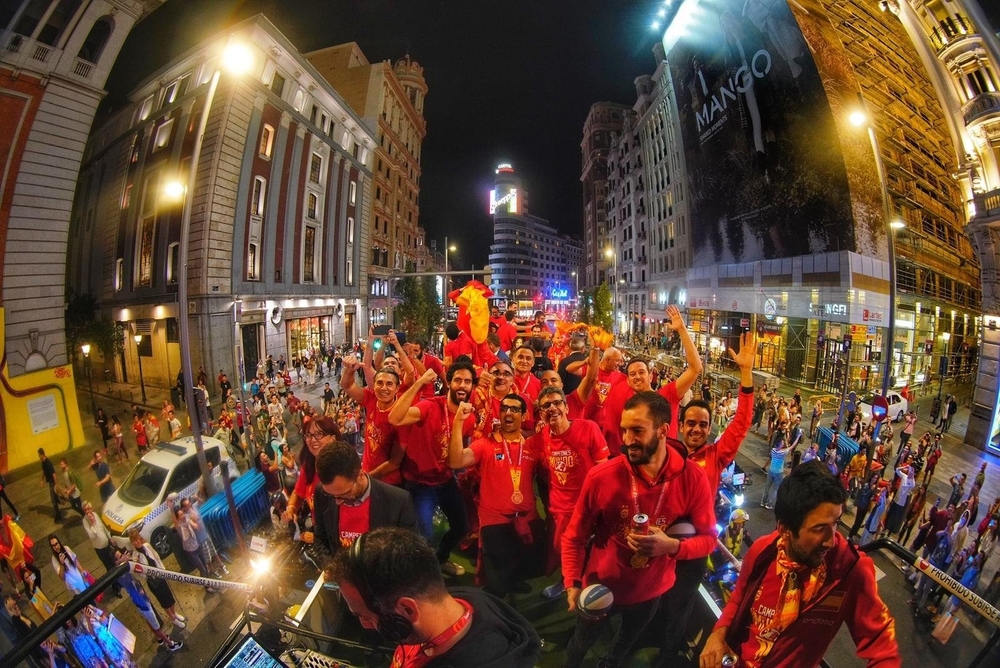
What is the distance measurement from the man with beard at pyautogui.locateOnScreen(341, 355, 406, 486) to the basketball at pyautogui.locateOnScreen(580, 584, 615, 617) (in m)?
2.62

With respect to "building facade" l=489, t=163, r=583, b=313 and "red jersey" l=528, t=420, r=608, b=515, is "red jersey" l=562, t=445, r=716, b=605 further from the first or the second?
"building facade" l=489, t=163, r=583, b=313

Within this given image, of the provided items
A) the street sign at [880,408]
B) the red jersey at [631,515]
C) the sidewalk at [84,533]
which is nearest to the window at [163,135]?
the sidewalk at [84,533]

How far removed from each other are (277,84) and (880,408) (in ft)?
38.3

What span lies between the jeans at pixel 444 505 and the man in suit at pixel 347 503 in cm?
121

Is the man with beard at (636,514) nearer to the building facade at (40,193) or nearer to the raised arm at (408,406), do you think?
the raised arm at (408,406)

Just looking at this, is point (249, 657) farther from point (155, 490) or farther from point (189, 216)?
point (155, 490)

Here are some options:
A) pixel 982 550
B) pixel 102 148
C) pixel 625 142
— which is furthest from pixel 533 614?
pixel 625 142

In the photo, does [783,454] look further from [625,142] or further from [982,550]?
[625,142]

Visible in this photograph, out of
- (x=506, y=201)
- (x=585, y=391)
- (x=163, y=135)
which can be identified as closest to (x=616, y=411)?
(x=585, y=391)

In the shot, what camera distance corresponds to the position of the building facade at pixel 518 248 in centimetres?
11538

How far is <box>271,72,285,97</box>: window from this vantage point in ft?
19.4

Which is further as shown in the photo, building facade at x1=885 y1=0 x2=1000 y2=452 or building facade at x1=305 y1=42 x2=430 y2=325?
building facade at x1=305 y1=42 x2=430 y2=325

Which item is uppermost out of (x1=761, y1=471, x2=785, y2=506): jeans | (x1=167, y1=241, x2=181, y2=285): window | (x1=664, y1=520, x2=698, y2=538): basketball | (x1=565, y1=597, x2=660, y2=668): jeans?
(x1=167, y1=241, x2=181, y2=285): window

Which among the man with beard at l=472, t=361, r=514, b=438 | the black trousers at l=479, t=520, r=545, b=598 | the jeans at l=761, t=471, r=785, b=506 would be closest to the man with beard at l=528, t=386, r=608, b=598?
the black trousers at l=479, t=520, r=545, b=598
